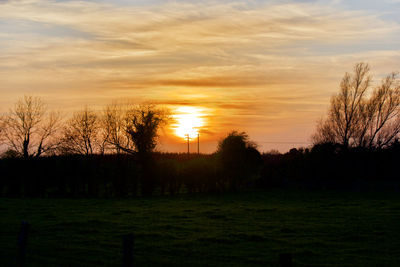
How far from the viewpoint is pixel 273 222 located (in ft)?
77.9

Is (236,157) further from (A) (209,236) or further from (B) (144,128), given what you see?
(A) (209,236)

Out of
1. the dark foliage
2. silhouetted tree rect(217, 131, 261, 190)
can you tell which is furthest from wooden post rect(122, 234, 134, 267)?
silhouetted tree rect(217, 131, 261, 190)

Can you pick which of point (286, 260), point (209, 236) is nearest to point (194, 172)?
point (209, 236)

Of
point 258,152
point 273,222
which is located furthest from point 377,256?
point 258,152

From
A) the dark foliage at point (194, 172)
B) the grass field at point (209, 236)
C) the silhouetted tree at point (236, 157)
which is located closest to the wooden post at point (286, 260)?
the grass field at point (209, 236)

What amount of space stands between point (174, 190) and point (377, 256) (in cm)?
3774

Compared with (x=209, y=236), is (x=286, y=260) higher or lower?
higher

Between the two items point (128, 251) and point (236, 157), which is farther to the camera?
point (236, 157)

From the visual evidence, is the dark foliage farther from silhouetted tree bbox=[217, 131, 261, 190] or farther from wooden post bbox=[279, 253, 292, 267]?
wooden post bbox=[279, 253, 292, 267]

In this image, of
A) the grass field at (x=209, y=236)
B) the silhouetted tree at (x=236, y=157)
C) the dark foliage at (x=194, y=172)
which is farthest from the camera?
the silhouetted tree at (x=236, y=157)

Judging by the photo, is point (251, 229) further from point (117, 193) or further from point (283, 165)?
point (283, 165)

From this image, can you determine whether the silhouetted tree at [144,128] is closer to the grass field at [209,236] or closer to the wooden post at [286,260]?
the grass field at [209,236]

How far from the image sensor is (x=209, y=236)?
1930 cm

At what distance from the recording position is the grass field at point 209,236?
15.2 meters
